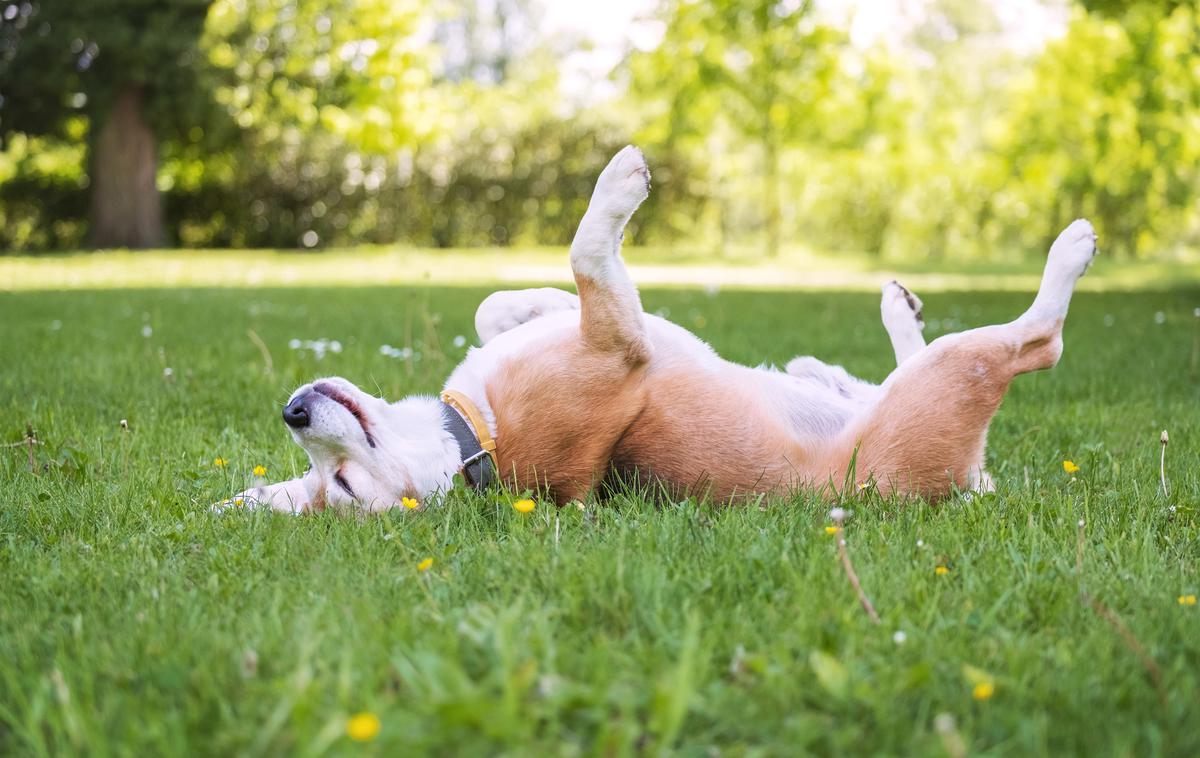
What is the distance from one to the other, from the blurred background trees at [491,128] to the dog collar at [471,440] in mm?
14191

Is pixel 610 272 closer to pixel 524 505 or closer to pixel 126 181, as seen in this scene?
pixel 524 505

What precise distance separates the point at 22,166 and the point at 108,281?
15.1 metres

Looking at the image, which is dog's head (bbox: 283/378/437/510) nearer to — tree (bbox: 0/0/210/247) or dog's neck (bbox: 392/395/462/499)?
dog's neck (bbox: 392/395/462/499)

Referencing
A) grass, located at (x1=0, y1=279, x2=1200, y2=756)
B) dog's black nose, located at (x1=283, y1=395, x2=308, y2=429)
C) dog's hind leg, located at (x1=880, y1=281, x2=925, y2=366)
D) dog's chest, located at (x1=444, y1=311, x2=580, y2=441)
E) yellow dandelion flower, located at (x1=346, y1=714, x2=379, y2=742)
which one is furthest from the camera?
dog's hind leg, located at (x1=880, y1=281, x2=925, y2=366)

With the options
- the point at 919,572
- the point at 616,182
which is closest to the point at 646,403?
the point at 616,182

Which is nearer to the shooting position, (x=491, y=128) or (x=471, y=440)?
(x=471, y=440)

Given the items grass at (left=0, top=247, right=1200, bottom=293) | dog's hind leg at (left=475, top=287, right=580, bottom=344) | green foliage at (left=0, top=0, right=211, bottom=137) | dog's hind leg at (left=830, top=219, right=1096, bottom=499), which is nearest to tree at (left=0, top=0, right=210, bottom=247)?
green foliage at (left=0, top=0, right=211, bottom=137)

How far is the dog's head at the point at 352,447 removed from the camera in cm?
293

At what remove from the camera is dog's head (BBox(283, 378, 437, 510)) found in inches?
115

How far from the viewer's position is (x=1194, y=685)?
183 cm

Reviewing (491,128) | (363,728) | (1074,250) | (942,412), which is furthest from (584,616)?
(491,128)

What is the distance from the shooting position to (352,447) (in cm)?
301

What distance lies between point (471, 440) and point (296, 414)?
551 mm

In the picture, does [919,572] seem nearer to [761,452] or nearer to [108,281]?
[761,452]
